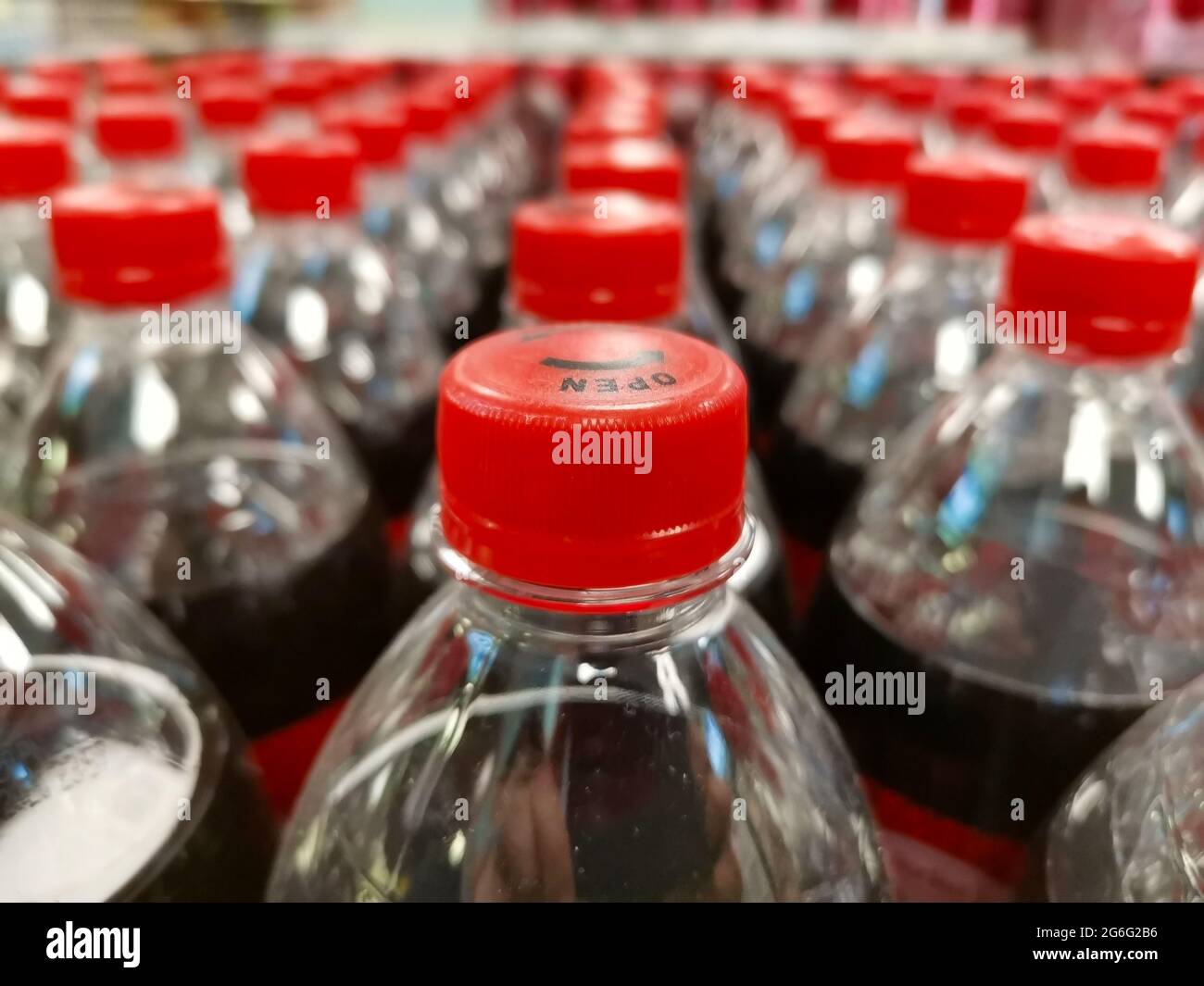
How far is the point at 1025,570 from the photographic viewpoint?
786mm

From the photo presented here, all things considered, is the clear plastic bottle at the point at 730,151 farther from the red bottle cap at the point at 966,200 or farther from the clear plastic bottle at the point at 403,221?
the red bottle cap at the point at 966,200

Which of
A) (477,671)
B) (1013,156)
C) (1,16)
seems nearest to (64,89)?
(1,16)

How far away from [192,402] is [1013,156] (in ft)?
4.18

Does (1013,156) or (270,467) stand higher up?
(1013,156)

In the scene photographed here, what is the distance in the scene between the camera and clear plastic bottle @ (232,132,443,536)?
41.9 inches

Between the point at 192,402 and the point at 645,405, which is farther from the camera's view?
the point at 192,402

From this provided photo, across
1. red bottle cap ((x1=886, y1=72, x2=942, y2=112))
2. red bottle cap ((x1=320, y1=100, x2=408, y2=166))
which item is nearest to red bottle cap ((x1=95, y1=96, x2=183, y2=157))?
red bottle cap ((x1=320, y1=100, x2=408, y2=166))

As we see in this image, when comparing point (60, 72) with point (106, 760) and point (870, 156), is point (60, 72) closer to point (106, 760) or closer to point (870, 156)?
point (870, 156)

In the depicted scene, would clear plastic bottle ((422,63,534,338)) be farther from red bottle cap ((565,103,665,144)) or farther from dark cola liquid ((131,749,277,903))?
dark cola liquid ((131,749,277,903))

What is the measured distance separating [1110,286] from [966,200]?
284mm

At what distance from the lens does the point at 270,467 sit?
2.93 feet

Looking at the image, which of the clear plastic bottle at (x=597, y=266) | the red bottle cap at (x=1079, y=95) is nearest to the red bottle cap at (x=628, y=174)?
the clear plastic bottle at (x=597, y=266)

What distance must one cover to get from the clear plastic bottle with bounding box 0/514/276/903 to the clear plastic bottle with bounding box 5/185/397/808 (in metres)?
0.11
